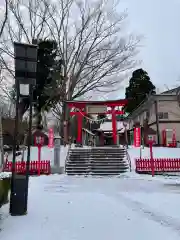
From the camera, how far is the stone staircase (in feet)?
49.9

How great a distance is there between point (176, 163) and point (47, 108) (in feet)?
49.7

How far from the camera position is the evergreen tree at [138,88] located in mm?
41359

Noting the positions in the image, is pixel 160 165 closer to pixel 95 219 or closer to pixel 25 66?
pixel 95 219

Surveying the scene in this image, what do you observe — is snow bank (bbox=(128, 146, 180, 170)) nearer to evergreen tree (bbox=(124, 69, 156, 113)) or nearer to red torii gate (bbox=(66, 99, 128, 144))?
red torii gate (bbox=(66, 99, 128, 144))

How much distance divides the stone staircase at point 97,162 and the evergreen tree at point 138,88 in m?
24.5

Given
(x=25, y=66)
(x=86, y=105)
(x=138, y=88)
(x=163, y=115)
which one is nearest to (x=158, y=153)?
(x=86, y=105)

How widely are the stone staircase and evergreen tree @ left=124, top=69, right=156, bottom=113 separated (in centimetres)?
2454

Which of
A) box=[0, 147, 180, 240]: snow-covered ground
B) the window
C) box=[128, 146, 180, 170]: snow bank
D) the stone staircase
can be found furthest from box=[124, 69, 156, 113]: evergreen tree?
box=[0, 147, 180, 240]: snow-covered ground

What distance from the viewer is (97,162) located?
643 inches

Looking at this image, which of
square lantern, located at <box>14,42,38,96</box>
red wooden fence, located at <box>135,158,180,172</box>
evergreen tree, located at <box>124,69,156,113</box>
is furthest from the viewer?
evergreen tree, located at <box>124,69,156,113</box>

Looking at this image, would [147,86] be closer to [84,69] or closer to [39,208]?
[84,69]

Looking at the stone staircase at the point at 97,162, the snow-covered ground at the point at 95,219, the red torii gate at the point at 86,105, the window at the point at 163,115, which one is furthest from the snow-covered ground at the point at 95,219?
the window at the point at 163,115

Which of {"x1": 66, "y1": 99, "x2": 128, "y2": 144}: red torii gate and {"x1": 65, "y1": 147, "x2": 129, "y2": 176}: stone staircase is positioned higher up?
{"x1": 66, "y1": 99, "x2": 128, "y2": 144}: red torii gate

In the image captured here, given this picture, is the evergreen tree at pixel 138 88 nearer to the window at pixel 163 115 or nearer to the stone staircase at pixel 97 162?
the window at pixel 163 115
